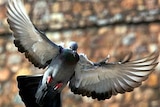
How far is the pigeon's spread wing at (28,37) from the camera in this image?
187cm

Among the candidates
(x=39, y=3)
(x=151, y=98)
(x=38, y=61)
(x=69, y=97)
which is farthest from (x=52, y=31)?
(x=38, y=61)

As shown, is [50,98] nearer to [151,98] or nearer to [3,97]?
[151,98]

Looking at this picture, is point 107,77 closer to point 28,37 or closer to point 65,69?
point 65,69

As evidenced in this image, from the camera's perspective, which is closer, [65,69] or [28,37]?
[65,69]

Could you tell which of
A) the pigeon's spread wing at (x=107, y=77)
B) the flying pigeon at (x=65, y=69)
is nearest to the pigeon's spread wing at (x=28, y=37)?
the flying pigeon at (x=65, y=69)

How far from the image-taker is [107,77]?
6.17 feet

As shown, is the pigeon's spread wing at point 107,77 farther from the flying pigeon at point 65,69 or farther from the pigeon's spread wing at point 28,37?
the pigeon's spread wing at point 28,37

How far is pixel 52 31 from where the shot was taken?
15.2 ft

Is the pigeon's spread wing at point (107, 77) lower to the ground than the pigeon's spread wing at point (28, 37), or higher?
lower

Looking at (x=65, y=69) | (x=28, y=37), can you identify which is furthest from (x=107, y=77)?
(x=28, y=37)

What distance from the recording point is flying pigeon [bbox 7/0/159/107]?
1.78m

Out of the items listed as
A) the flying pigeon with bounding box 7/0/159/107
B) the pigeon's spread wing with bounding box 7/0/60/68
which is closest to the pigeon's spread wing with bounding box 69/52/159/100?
the flying pigeon with bounding box 7/0/159/107

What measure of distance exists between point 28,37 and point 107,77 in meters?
0.28

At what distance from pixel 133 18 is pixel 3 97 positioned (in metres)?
1.18
